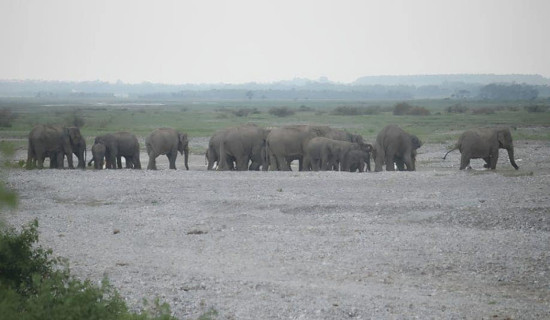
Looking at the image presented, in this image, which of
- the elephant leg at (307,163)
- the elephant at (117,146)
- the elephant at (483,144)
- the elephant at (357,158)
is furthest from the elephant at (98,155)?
the elephant at (483,144)

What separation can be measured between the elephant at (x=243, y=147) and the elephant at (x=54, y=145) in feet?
17.8

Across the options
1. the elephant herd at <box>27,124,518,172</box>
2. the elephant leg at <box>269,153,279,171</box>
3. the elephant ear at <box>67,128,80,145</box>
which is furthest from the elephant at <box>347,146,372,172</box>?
the elephant ear at <box>67,128,80,145</box>

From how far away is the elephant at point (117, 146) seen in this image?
3162 cm

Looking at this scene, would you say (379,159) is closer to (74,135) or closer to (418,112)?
(74,135)

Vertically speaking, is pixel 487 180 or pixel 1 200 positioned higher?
pixel 1 200

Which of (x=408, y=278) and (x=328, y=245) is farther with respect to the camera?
(x=328, y=245)

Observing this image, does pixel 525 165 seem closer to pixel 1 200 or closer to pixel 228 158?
pixel 228 158

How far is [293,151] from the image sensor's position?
102 feet

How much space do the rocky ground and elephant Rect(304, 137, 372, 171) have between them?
3.49 m

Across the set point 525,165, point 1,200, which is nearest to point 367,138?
point 525,165

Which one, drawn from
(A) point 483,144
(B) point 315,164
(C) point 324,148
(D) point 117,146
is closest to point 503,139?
(A) point 483,144

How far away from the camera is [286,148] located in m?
31.0

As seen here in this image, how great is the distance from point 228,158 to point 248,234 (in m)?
14.4

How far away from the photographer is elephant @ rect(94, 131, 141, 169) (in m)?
31.6
